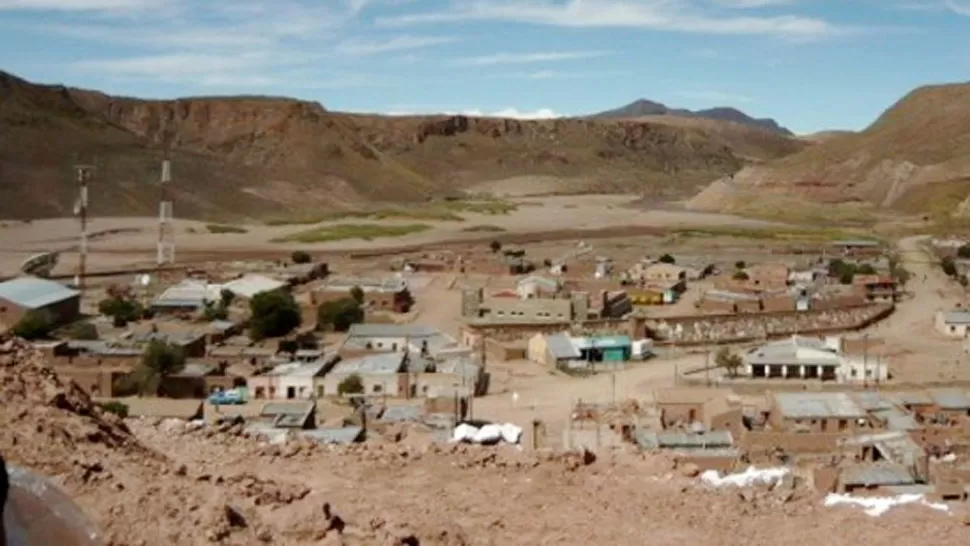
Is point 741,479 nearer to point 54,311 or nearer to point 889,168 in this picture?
point 54,311

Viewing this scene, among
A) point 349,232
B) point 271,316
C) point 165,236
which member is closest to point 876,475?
point 271,316

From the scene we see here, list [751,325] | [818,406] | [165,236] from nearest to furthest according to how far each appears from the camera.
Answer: [818,406]
[751,325]
[165,236]

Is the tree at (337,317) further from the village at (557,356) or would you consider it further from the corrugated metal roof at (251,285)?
the corrugated metal roof at (251,285)

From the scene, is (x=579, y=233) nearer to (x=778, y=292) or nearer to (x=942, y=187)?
(x=942, y=187)

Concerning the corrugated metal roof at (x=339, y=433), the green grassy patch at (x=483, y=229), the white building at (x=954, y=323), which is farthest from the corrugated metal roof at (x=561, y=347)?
the green grassy patch at (x=483, y=229)

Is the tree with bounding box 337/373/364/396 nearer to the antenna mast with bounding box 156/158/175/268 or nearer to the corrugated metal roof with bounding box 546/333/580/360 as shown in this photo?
the corrugated metal roof with bounding box 546/333/580/360

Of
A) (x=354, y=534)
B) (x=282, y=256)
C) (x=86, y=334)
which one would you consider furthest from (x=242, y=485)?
(x=282, y=256)
